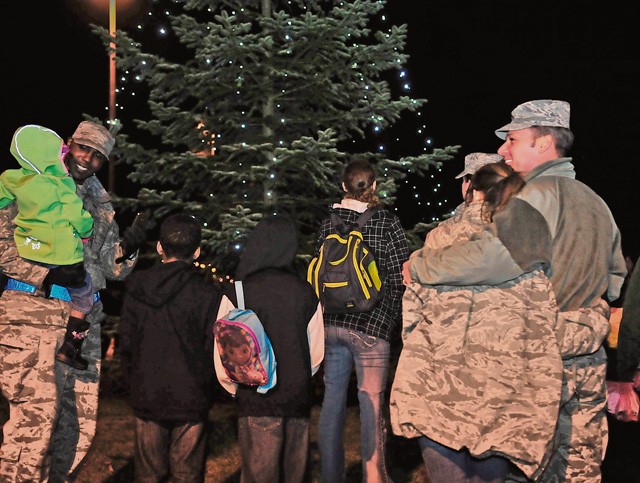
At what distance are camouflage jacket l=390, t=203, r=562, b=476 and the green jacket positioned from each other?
2588 mm

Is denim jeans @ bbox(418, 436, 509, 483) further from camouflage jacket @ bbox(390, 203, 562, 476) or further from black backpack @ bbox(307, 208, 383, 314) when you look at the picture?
black backpack @ bbox(307, 208, 383, 314)

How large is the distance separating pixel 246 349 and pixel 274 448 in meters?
0.72

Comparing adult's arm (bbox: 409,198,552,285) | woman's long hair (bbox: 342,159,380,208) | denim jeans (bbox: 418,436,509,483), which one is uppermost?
woman's long hair (bbox: 342,159,380,208)

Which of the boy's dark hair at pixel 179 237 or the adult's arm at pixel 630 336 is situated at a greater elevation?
the boy's dark hair at pixel 179 237

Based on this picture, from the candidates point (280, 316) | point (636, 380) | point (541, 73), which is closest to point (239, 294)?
point (280, 316)

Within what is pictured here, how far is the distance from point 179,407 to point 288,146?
4288 mm

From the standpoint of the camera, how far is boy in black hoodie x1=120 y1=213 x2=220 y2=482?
17.4ft

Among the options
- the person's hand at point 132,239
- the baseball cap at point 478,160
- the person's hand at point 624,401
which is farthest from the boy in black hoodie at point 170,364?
the person's hand at point 624,401

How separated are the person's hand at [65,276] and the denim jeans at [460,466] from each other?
2.75m

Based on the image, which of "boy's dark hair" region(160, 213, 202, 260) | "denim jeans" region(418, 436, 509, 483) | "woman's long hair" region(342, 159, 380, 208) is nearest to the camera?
"denim jeans" region(418, 436, 509, 483)

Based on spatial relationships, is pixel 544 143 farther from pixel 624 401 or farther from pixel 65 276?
pixel 65 276

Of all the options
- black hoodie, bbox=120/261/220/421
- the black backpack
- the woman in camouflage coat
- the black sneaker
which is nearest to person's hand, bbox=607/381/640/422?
the woman in camouflage coat

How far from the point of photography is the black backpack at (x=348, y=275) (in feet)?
19.8

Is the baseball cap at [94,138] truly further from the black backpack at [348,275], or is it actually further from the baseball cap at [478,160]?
the baseball cap at [478,160]
